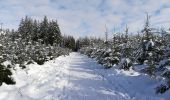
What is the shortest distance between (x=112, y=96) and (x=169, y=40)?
3.91m

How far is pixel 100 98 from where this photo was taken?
12.9 metres

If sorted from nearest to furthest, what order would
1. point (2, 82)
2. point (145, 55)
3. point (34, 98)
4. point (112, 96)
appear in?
point (34, 98)
point (112, 96)
point (2, 82)
point (145, 55)

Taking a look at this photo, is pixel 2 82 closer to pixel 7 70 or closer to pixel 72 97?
pixel 7 70

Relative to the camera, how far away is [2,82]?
15516 millimetres

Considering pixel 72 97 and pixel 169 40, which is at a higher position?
pixel 169 40

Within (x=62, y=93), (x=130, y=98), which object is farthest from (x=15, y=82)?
(x=130, y=98)

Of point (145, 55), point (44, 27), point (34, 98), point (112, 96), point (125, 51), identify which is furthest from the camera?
point (44, 27)

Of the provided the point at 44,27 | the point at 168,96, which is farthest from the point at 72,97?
the point at 44,27

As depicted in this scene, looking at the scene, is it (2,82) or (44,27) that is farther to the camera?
(44,27)

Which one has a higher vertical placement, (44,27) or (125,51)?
(44,27)

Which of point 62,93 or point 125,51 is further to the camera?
point 125,51

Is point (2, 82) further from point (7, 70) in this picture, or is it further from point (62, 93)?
point (62, 93)

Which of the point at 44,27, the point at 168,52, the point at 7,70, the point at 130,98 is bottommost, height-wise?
the point at 130,98

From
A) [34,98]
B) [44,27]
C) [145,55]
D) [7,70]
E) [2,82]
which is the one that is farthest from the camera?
[44,27]
